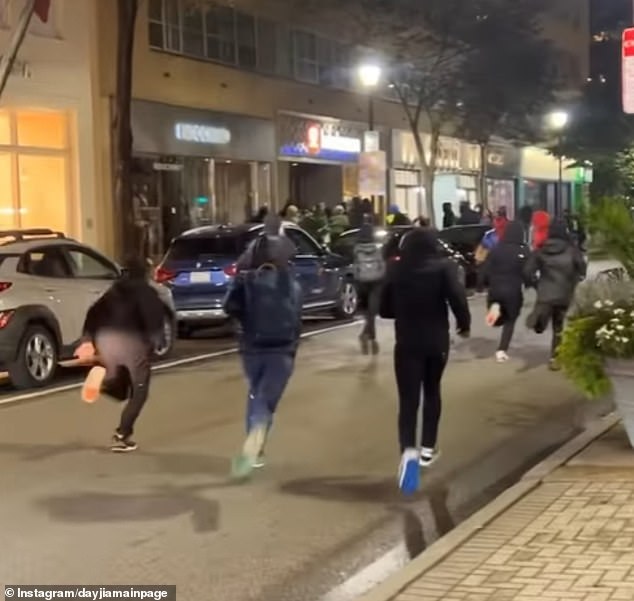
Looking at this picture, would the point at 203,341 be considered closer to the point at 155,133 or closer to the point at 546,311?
the point at 546,311

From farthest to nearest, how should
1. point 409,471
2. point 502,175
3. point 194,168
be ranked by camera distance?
point 502,175 → point 194,168 → point 409,471

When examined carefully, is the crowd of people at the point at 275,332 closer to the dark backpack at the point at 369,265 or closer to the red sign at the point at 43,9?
the dark backpack at the point at 369,265

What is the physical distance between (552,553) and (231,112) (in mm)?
25749

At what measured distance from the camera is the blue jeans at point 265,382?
8844 millimetres

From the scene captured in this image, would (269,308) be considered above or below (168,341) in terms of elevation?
above

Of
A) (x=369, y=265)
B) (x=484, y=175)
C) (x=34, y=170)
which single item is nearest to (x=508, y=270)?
(x=369, y=265)

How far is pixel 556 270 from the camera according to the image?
14250 millimetres

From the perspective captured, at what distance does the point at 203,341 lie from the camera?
740 inches

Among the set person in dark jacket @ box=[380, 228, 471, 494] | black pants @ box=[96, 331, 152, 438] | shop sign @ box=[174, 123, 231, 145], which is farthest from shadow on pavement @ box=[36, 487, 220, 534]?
shop sign @ box=[174, 123, 231, 145]

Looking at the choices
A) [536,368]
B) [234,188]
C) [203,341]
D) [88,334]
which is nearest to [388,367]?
[536,368]

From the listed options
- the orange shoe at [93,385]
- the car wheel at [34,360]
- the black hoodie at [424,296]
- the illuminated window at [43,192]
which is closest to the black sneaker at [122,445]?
the orange shoe at [93,385]

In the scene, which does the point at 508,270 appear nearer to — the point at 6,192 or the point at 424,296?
the point at 424,296

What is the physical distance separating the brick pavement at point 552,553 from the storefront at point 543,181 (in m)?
46.0

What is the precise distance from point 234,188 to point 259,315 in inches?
925
